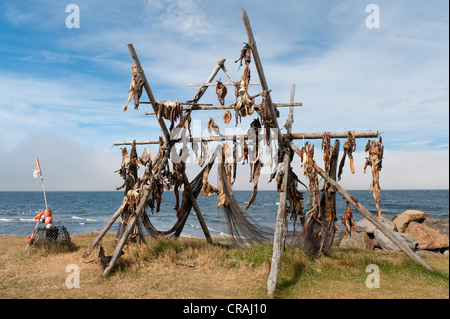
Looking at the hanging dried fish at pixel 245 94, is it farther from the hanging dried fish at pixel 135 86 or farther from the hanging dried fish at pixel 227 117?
the hanging dried fish at pixel 135 86

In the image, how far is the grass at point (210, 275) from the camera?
20.5ft

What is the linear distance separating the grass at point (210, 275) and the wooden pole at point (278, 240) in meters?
0.19

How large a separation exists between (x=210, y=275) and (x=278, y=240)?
177 cm

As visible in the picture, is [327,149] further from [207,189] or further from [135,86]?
[135,86]

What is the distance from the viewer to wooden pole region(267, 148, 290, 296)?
6211mm

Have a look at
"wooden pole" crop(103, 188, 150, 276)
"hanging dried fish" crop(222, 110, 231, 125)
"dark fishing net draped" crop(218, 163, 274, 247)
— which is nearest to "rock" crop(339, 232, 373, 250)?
"dark fishing net draped" crop(218, 163, 274, 247)

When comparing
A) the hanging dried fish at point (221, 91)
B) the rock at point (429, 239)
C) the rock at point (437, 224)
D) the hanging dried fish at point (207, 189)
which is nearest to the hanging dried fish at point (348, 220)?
the hanging dried fish at point (207, 189)

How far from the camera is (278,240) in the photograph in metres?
6.58

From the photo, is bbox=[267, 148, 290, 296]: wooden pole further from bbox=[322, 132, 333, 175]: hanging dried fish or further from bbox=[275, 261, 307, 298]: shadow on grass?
bbox=[322, 132, 333, 175]: hanging dried fish

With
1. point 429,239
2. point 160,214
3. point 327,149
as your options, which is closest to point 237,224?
point 327,149

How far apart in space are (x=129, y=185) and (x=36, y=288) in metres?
3.22

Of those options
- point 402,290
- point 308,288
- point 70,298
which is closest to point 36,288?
point 70,298

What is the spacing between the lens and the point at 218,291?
631 cm
